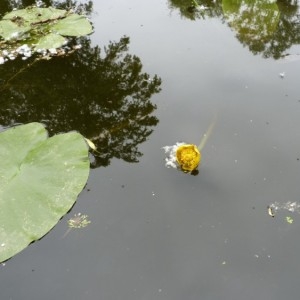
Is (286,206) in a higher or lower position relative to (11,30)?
lower

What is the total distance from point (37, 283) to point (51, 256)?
143 mm

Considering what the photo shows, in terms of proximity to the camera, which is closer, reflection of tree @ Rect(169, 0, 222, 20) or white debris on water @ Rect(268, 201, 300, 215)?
white debris on water @ Rect(268, 201, 300, 215)

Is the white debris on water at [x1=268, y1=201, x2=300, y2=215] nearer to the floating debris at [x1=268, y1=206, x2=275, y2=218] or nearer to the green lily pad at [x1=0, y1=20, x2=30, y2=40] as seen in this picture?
the floating debris at [x1=268, y1=206, x2=275, y2=218]

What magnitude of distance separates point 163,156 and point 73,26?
6.37ft

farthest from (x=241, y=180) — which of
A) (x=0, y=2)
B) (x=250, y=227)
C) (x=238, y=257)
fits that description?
(x=0, y=2)

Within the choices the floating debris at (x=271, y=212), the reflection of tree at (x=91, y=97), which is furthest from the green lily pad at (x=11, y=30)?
the floating debris at (x=271, y=212)

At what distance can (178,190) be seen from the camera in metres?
2.01

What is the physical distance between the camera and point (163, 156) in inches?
86.8

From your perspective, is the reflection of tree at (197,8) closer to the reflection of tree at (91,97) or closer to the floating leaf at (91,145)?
the reflection of tree at (91,97)

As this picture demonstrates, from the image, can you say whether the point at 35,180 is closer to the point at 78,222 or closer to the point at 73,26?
the point at 78,222

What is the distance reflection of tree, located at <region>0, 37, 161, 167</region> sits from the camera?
93.5 inches

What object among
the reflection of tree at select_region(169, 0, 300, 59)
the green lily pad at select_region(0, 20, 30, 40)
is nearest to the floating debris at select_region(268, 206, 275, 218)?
the reflection of tree at select_region(169, 0, 300, 59)

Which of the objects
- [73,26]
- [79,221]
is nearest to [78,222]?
[79,221]

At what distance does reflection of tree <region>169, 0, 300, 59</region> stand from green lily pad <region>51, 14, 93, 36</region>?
3.38 ft
